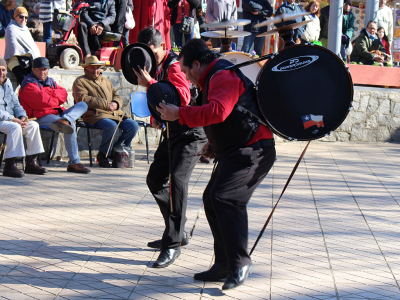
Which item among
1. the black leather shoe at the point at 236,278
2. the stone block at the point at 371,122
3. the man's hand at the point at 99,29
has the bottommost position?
the stone block at the point at 371,122

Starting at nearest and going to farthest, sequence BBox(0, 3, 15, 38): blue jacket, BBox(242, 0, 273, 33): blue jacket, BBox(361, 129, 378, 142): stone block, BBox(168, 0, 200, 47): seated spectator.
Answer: BBox(0, 3, 15, 38): blue jacket → BBox(168, 0, 200, 47): seated spectator → BBox(242, 0, 273, 33): blue jacket → BBox(361, 129, 378, 142): stone block

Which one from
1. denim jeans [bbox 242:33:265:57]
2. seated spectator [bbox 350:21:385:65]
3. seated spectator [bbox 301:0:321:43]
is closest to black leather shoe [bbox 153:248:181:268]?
denim jeans [bbox 242:33:265:57]

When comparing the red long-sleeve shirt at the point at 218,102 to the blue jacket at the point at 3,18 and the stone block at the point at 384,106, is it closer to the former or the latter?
the blue jacket at the point at 3,18

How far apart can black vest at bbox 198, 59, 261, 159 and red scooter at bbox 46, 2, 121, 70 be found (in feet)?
20.4

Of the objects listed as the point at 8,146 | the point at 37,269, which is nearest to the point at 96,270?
the point at 37,269

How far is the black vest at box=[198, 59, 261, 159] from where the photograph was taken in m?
3.53

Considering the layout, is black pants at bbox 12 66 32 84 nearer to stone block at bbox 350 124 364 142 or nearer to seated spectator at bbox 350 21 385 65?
stone block at bbox 350 124 364 142

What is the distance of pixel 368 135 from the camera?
38.5 feet

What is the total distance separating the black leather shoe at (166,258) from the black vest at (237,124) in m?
1.01

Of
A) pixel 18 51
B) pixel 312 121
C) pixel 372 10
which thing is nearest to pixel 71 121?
pixel 18 51

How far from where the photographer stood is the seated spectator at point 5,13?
987cm

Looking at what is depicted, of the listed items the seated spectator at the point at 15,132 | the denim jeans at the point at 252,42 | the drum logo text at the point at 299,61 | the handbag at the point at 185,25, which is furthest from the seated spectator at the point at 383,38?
the drum logo text at the point at 299,61

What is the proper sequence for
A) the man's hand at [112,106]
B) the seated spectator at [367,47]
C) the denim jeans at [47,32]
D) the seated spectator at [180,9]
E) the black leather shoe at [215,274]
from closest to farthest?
the black leather shoe at [215,274] < the man's hand at [112,106] < the denim jeans at [47,32] < the seated spectator at [180,9] < the seated spectator at [367,47]

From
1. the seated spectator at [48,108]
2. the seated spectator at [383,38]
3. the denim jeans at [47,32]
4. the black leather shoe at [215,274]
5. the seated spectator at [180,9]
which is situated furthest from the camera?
the seated spectator at [383,38]
